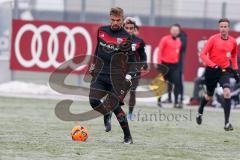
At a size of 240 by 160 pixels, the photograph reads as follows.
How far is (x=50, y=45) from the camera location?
24.3m

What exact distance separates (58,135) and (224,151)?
292cm

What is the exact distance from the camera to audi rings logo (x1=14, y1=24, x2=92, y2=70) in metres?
24.1

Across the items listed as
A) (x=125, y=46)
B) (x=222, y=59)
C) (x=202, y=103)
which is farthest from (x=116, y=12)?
(x=202, y=103)

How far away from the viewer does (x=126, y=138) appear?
12164mm

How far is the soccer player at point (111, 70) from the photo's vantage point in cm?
1215

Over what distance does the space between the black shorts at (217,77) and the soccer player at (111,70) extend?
331cm

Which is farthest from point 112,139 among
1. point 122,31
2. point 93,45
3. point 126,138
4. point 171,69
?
point 93,45

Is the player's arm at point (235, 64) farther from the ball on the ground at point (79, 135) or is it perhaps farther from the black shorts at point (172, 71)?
the black shorts at point (172, 71)

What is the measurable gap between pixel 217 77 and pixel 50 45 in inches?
387

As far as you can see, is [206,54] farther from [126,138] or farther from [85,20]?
[85,20]

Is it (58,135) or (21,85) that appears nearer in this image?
(58,135)

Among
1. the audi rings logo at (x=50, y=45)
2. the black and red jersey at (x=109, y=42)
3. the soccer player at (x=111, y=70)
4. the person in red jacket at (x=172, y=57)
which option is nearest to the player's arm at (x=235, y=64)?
the soccer player at (x=111, y=70)

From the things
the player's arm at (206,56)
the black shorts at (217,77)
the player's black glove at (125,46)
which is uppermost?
the player's black glove at (125,46)

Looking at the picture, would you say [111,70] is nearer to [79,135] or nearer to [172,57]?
[79,135]
